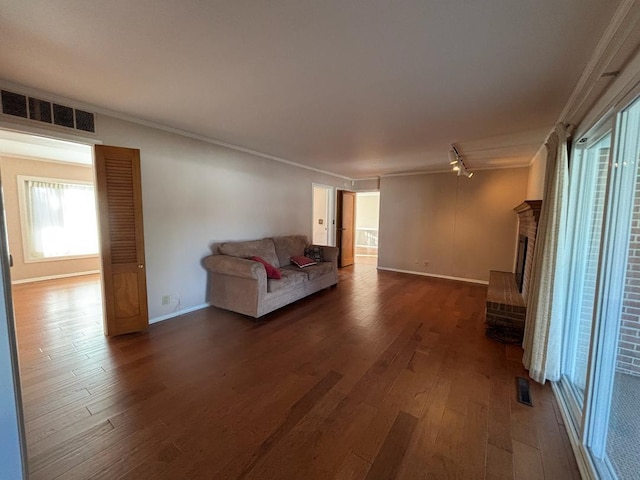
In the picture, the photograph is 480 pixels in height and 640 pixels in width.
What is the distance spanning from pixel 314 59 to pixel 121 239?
2.76 meters

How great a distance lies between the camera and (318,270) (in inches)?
175

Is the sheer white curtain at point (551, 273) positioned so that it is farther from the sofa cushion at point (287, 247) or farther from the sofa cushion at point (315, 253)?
the sofa cushion at point (287, 247)

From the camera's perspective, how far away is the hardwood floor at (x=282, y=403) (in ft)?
4.91

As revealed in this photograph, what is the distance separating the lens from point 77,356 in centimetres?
255

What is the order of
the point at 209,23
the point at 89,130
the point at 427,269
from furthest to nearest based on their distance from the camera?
the point at 427,269
the point at 89,130
the point at 209,23

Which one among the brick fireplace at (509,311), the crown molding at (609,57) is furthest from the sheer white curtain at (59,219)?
the crown molding at (609,57)

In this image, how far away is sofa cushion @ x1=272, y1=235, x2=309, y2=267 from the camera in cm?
Result: 467

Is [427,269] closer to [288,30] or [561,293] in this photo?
[561,293]

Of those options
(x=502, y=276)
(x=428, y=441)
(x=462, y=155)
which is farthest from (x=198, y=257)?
(x=502, y=276)

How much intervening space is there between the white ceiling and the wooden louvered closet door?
61 centimetres

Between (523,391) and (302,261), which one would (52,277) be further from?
(523,391)

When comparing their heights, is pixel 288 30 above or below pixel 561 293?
above

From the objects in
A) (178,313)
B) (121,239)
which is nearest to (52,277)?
(178,313)

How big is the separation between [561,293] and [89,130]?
4.65 meters
